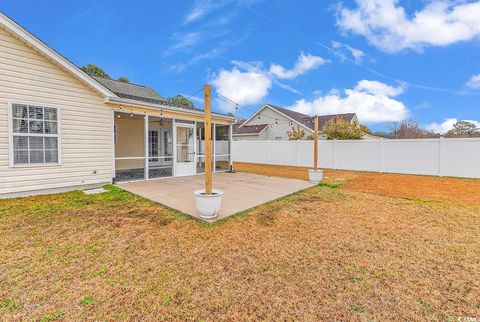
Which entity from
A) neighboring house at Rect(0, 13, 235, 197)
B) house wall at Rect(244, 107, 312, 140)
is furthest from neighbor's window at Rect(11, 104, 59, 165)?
house wall at Rect(244, 107, 312, 140)

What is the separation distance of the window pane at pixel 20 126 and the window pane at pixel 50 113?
0.52 meters

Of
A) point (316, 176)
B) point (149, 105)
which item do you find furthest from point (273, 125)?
point (149, 105)

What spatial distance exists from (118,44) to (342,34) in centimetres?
1475

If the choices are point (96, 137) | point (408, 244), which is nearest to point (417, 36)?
point (408, 244)

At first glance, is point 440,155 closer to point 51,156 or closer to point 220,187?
point 220,187

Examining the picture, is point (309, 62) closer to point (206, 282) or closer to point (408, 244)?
point (408, 244)

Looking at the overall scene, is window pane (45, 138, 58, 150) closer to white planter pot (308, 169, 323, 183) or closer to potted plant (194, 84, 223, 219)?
potted plant (194, 84, 223, 219)

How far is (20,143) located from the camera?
6.39 meters

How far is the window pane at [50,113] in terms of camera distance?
6.78m

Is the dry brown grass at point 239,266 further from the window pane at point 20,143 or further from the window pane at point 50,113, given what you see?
the window pane at point 50,113

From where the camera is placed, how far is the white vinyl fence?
11242 mm

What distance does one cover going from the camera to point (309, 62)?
1811cm

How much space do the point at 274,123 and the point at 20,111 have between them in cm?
2235

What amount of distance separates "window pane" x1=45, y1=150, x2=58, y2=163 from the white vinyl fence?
14.7 metres
